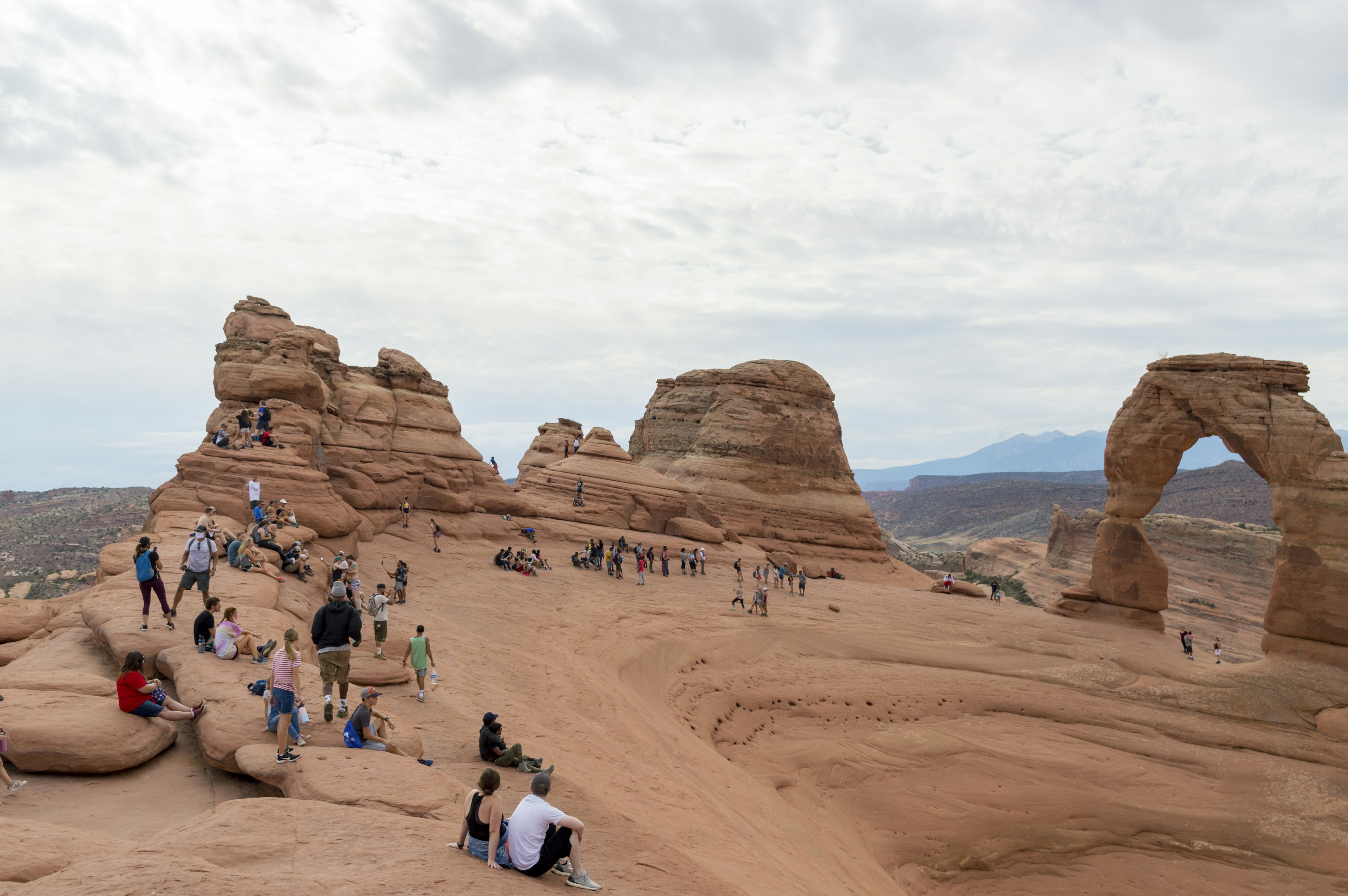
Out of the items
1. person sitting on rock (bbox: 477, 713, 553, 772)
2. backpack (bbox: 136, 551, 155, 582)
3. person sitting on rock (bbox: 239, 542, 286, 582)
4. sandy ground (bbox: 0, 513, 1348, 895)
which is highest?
backpack (bbox: 136, 551, 155, 582)

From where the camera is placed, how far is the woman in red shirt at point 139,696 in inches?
313

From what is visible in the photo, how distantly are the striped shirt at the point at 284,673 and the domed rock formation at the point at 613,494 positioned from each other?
27027 mm

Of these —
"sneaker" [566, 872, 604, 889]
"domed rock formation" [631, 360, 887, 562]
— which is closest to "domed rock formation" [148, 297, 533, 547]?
"domed rock formation" [631, 360, 887, 562]

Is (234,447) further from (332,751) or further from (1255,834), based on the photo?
(1255,834)

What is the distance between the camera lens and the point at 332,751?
25.8 ft

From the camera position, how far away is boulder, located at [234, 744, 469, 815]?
23.0 feet

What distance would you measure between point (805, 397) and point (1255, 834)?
34.3m

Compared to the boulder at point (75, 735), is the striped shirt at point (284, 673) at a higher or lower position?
higher

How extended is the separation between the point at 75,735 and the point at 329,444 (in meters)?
21.7

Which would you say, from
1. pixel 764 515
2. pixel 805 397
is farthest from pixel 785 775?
pixel 805 397

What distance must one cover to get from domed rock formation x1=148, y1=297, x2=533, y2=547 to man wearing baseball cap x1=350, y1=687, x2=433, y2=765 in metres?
13.7

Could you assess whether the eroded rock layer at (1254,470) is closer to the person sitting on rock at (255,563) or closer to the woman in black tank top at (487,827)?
the woman in black tank top at (487,827)

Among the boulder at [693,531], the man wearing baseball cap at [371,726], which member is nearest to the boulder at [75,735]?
the man wearing baseball cap at [371,726]

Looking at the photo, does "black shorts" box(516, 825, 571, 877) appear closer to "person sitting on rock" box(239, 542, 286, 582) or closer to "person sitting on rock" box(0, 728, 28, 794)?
"person sitting on rock" box(0, 728, 28, 794)
